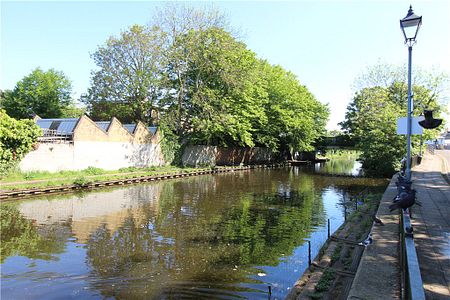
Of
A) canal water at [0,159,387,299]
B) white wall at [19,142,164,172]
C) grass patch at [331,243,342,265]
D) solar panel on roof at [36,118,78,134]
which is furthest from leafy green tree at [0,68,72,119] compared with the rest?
grass patch at [331,243,342,265]

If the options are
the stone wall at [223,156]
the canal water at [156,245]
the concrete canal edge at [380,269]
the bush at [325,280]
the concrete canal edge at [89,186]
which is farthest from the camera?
the stone wall at [223,156]

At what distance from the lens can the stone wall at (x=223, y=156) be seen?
43312 mm

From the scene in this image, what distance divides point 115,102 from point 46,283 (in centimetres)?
3218

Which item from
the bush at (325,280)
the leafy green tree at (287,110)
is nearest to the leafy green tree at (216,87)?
the leafy green tree at (287,110)

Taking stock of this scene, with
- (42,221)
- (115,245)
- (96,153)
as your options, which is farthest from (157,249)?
(96,153)

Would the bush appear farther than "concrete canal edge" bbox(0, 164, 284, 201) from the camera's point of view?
No

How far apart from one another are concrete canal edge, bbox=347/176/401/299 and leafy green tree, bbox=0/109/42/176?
22.6 m

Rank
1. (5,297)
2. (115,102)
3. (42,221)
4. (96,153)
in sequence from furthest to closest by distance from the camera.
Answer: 1. (115,102)
2. (96,153)
3. (42,221)
4. (5,297)

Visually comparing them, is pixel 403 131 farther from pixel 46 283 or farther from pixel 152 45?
pixel 152 45

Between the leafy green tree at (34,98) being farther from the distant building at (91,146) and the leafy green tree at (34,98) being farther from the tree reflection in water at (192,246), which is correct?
the tree reflection in water at (192,246)

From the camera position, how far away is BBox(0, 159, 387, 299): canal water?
8109 millimetres

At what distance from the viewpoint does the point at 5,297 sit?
732cm

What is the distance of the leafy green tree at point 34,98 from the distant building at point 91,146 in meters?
20.4

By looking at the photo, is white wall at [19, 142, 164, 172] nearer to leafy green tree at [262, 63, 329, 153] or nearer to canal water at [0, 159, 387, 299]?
canal water at [0, 159, 387, 299]
